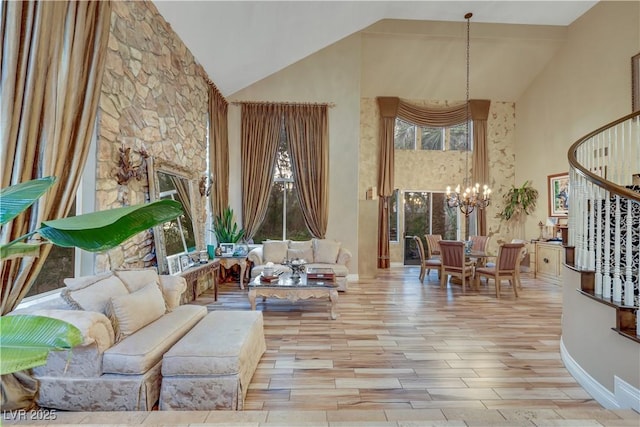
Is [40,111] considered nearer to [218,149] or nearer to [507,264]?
[218,149]

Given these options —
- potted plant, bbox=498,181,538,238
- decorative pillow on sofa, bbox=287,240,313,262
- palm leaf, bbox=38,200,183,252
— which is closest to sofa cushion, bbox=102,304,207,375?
palm leaf, bbox=38,200,183,252

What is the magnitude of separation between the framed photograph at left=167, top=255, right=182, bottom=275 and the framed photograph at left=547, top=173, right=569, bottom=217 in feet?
27.0

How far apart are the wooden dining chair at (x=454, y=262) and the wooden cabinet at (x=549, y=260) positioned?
230 centimetres

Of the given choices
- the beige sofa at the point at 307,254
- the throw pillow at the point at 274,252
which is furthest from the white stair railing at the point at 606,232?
the throw pillow at the point at 274,252

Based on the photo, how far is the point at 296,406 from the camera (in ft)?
7.79

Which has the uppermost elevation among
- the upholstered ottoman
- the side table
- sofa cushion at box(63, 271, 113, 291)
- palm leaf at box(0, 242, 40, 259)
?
palm leaf at box(0, 242, 40, 259)

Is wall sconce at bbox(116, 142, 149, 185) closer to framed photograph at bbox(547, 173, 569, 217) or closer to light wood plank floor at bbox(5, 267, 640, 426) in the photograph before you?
light wood plank floor at bbox(5, 267, 640, 426)

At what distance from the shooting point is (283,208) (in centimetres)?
770

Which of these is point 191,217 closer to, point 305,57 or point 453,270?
point 305,57

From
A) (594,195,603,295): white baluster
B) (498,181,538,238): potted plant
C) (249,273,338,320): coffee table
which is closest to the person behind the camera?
(594,195,603,295): white baluster

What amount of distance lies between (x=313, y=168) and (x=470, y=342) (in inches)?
191

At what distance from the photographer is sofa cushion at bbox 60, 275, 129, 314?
2.43 meters

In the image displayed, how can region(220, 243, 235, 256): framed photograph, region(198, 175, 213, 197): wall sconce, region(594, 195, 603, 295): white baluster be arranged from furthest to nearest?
region(220, 243, 235, 256): framed photograph
region(198, 175, 213, 197): wall sconce
region(594, 195, 603, 295): white baluster

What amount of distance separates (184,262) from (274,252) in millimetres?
2195
